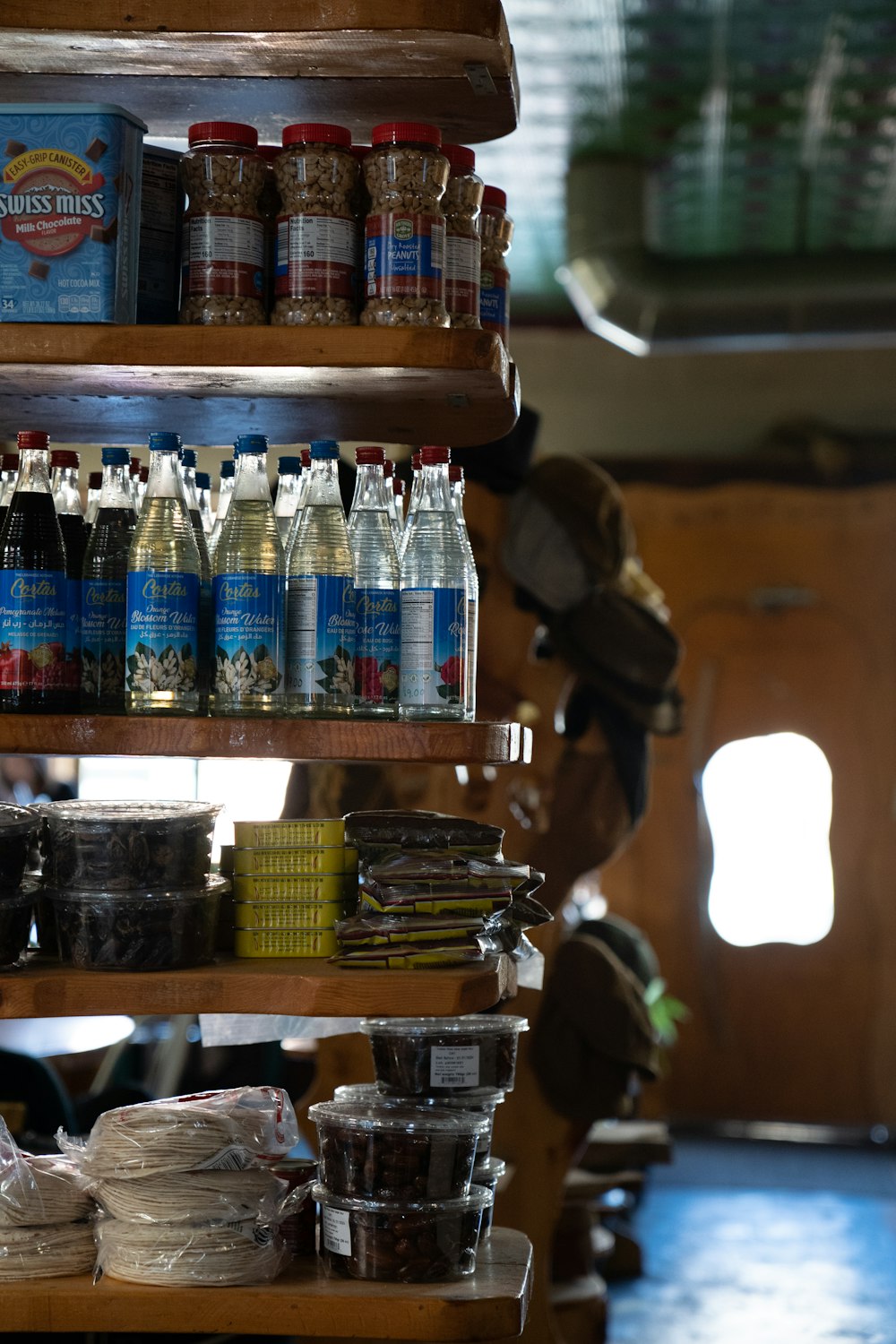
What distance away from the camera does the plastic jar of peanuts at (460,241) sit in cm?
191

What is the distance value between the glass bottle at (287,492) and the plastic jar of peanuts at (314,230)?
276 millimetres

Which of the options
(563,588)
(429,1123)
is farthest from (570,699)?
(429,1123)

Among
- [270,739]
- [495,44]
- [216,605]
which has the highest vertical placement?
[495,44]

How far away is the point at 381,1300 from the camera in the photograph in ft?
5.98

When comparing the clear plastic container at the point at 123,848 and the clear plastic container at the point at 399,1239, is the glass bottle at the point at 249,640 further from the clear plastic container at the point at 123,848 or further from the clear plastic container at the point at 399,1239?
the clear plastic container at the point at 399,1239

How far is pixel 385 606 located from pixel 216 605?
21cm

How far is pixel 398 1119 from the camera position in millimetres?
2039

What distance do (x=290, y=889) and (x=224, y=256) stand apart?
80cm

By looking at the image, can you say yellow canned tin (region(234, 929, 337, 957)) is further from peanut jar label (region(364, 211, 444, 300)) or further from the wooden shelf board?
peanut jar label (region(364, 211, 444, 300))

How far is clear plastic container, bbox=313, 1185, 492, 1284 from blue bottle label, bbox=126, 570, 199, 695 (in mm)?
716

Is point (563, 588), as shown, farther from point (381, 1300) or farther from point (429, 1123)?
point (381, 1300)

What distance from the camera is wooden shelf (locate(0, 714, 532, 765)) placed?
1.81 m

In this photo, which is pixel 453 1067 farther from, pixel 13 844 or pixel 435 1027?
pixel 13 844

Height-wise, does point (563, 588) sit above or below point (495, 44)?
below
